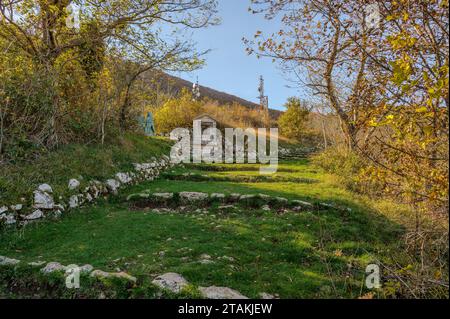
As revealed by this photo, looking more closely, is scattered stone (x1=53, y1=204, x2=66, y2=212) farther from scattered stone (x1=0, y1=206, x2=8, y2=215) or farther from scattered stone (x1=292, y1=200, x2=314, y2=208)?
scattered stone (x1=292, y1=200, x2=314, y2=208)

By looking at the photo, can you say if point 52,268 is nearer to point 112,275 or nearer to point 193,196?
point 112,275

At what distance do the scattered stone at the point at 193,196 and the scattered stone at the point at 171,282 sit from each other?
4.15 m

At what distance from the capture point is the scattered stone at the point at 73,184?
6.95 meters

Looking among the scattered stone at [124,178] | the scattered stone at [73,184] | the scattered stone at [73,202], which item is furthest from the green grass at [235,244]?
the scattered stone at [124,178]

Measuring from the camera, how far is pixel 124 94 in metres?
12.6

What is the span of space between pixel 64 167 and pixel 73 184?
0.60 m

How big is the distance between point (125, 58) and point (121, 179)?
18.7ft

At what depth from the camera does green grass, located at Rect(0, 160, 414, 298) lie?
12.8 feet

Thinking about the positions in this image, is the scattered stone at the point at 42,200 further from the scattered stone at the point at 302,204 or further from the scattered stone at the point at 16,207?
the scattered stone at the point at 302,204

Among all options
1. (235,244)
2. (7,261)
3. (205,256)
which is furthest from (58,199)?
(235,244)

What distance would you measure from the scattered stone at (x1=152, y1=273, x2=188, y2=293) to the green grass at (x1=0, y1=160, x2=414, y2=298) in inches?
5.1
